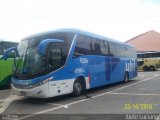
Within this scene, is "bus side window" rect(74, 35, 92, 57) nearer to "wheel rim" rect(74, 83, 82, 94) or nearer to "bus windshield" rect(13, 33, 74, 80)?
"bus windshield" rect(13, 33, 74, 80)

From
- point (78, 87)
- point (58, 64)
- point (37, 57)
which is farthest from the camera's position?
point (78, 87)

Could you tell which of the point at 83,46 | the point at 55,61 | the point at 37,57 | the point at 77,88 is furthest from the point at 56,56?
the point at 83,46

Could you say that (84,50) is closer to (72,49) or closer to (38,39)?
(72,49)

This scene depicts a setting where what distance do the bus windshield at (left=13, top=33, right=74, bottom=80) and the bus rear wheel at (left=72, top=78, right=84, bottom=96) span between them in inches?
61.0

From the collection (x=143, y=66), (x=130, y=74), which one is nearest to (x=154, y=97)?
(x=130, y=74)

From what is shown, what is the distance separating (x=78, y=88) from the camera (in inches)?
539

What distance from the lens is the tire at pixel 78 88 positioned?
13477mm

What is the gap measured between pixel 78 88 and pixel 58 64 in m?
2.01

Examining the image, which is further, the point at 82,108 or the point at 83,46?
the point at 83,46

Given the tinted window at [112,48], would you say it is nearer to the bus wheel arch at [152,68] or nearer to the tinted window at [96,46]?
the tinted window at [96,46]

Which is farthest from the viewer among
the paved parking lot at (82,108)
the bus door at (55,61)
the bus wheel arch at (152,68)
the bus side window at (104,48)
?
the bus wheel arch at (152,68)

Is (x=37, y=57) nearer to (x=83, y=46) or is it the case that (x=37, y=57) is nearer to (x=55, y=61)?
(x=55, y=61)

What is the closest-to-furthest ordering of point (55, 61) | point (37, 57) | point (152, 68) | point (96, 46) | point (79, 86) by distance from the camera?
1. point (37, 57)
2. point (55, 61)
3. point (79, 86)
4. point (96, 46)
5. point (152, 68)

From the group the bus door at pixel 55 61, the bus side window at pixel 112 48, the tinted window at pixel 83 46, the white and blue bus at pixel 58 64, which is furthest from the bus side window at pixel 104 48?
the bus door at pixel 55 61
